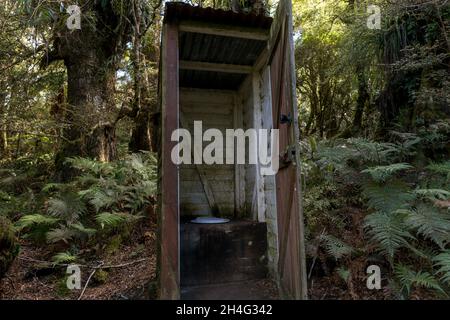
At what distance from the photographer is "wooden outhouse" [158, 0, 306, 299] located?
270 cm

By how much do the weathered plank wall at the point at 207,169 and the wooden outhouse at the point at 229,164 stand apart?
2 cm

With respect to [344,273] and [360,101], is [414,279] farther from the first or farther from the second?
[360,101]

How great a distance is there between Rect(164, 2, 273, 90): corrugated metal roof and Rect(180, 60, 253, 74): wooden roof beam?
0.04 m

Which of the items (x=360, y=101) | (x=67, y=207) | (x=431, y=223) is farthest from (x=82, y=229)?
(x=360, y=101)

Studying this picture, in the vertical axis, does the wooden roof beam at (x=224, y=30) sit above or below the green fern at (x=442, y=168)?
above

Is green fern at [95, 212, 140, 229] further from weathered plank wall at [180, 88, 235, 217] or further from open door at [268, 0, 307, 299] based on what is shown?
open door at [268, 0, 307, 299]

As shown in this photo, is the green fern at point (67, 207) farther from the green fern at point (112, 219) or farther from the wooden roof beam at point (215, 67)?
the wooden roof beam at point (215, 67)

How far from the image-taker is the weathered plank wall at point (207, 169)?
4605mm

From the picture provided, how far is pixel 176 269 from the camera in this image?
2643 millimetres

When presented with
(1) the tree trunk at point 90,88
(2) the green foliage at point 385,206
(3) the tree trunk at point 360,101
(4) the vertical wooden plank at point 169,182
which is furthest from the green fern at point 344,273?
(1) the tree trunk at point 90,88

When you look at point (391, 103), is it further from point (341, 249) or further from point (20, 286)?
point (20, 286)

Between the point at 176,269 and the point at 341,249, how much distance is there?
65.6 inches

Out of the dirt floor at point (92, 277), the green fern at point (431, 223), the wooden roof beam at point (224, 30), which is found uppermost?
the wooden roof beam at point (224, 30)

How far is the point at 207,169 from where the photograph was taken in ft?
15.4
